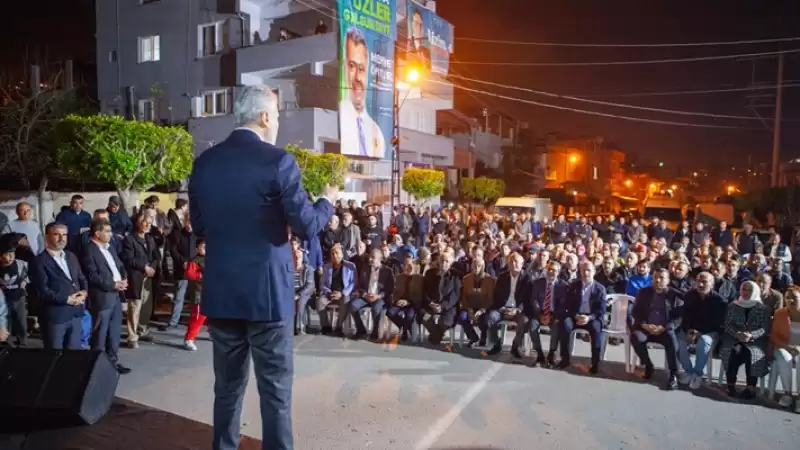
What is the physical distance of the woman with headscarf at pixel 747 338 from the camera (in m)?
→ 6.63

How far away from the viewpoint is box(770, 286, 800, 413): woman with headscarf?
248 inches

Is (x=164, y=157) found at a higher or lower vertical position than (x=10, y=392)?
higher

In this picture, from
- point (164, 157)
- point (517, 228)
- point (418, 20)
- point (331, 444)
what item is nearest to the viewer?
point (331, 444)

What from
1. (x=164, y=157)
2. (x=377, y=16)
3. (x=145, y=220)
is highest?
(x=377, y=16)

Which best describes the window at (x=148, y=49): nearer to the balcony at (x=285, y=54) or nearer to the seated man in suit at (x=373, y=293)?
the balcony at (x=285, y=54)

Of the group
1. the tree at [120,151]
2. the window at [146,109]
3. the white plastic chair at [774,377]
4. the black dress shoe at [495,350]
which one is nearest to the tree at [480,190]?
the window at [146,109]

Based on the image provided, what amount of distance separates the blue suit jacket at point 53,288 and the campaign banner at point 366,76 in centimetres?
1790

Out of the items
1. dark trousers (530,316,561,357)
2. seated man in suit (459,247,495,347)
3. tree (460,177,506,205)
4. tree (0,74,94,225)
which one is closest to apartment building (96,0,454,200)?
tree (0,74,94,225)

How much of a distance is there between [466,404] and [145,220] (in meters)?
5.03

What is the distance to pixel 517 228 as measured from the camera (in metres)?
17.0

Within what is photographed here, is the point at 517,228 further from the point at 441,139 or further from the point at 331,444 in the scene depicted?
the point at 441,139

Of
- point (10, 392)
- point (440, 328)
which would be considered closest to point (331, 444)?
point (10, 392)

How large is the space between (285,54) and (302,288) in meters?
16.1

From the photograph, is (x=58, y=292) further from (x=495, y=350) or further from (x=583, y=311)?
(x=583, y=311)
